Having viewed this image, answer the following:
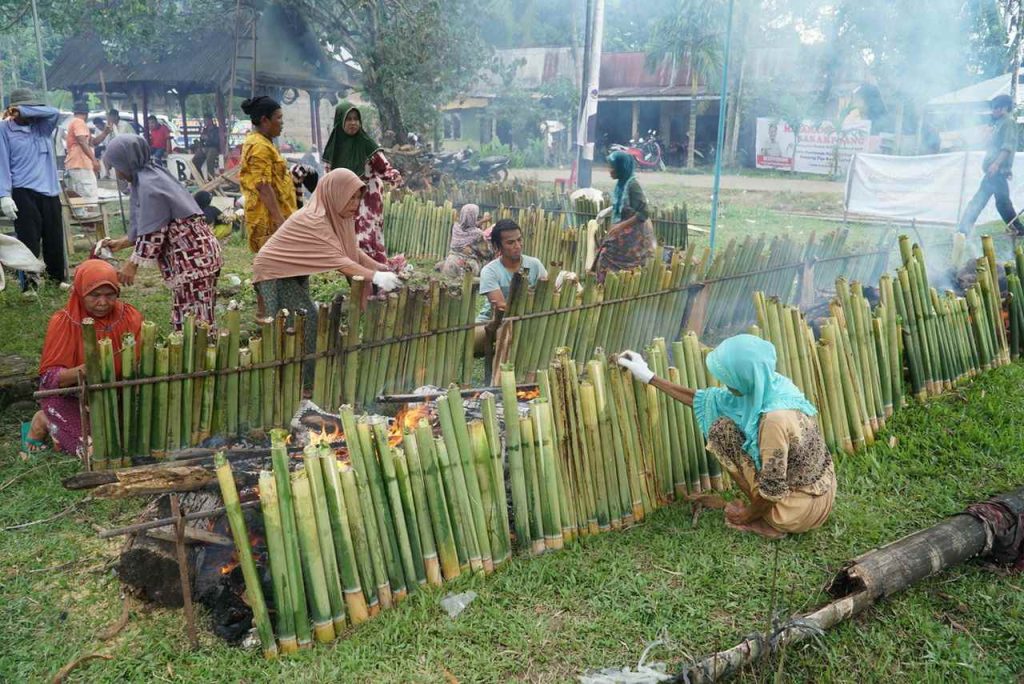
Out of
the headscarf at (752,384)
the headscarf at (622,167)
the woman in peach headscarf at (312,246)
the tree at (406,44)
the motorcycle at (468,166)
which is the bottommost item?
the headscarf at (752,384)

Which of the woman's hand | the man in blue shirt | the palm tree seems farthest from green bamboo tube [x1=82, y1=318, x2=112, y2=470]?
the palm tree

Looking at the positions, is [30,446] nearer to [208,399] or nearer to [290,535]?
[208,399]

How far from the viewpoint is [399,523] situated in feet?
10.2

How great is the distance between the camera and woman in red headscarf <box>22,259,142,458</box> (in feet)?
13.5

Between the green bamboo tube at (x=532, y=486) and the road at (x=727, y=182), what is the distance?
54.4 ft

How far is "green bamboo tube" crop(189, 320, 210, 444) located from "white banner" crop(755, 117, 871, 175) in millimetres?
21598

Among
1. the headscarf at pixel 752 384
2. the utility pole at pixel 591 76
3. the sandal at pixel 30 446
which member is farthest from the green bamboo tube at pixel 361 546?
the utility pole at pixel 591 76

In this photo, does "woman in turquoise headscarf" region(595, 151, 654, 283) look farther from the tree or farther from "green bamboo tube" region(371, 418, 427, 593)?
the tree

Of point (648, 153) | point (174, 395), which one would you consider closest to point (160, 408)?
point (174, 395)

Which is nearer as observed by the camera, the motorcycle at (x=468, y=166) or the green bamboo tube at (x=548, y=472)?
the green bamboo tube at (x=548, y=472)

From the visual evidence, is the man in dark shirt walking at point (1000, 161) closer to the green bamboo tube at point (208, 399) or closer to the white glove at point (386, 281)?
the white glove at point (386, 281)

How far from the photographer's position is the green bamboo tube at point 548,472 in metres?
3.39

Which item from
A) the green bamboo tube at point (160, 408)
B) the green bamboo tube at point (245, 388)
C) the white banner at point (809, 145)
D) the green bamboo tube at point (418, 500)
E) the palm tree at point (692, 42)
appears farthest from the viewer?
the palm tree at point (692, 42)

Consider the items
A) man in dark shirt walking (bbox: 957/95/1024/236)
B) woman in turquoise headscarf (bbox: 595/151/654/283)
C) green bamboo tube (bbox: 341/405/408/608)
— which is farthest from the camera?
man in dark shirt walking (bbox: 957/95/1024/236)
